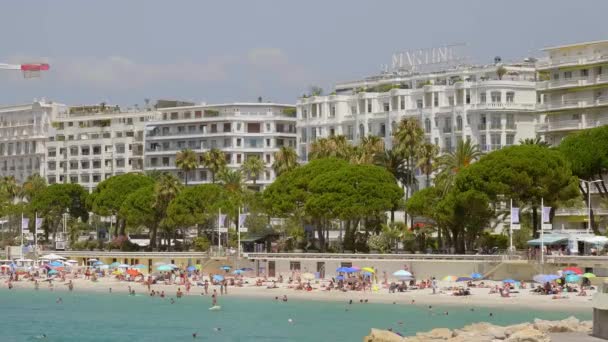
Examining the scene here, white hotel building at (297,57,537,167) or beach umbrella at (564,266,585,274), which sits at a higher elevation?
white hotel building at (297,57,537,167)

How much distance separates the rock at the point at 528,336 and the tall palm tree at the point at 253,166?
108 m

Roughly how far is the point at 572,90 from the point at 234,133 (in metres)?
59.3

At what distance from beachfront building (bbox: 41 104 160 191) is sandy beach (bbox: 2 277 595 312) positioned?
2713 inches

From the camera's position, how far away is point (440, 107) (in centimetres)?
13888

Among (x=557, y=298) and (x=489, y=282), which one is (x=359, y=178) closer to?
(x=489, y=282)

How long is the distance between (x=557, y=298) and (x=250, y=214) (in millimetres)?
54219

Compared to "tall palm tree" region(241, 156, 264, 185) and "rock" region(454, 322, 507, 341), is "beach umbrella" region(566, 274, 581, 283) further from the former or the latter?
"tall palm tree" region(241, 156, 264, 185)

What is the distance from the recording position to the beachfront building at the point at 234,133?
171875 millimetres

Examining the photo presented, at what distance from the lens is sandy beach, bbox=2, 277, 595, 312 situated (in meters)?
84.1

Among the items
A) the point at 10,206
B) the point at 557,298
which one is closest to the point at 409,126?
the point at 557,298

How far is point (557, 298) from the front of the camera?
84.5 metres

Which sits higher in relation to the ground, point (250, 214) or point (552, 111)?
point (552, 111)

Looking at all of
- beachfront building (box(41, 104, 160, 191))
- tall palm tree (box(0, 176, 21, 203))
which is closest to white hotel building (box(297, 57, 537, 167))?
beachfront building (box(41, 104, 160, 191))

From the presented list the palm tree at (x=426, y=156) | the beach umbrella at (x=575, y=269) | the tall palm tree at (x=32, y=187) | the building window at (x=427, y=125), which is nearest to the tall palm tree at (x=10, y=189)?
the tall palm tree at (x=32, y=187)
